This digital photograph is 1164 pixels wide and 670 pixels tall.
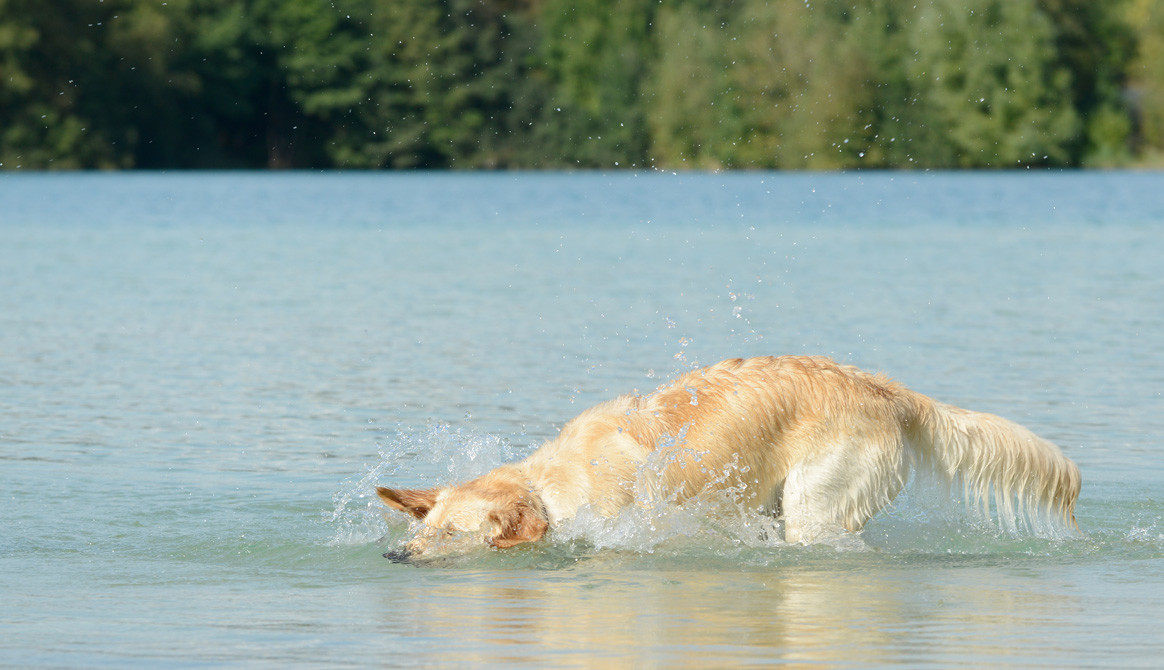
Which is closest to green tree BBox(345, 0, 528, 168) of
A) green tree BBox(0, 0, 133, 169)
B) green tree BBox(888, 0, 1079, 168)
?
green tree BBox(0, 0, 133, 169)

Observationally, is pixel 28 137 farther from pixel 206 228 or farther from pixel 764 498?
pixel 764 498

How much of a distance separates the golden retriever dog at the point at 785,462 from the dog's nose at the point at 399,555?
52 mm

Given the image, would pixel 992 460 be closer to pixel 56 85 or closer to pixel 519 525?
pixel 519 525

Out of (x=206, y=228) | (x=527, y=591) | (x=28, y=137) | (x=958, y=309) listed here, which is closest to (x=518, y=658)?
(x=527, y=591)

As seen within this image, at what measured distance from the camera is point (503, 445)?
889 centimetres

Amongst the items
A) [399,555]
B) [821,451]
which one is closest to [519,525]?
[399,555]

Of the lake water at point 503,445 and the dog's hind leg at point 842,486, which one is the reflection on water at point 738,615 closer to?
the lake water at point 503,445

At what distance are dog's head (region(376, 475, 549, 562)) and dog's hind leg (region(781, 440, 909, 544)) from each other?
1167 mm

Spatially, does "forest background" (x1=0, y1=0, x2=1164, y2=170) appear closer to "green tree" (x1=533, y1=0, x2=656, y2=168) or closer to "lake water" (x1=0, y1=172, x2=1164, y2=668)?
"green tree" (x1=533, y1=0, x2=656, y2=168)

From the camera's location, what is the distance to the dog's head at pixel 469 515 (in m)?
6.56

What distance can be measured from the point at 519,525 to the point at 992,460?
7.12 feet

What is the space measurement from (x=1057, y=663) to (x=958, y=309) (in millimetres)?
11746

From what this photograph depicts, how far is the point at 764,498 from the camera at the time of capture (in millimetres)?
6648

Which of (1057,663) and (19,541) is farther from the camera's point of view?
(19,541)
